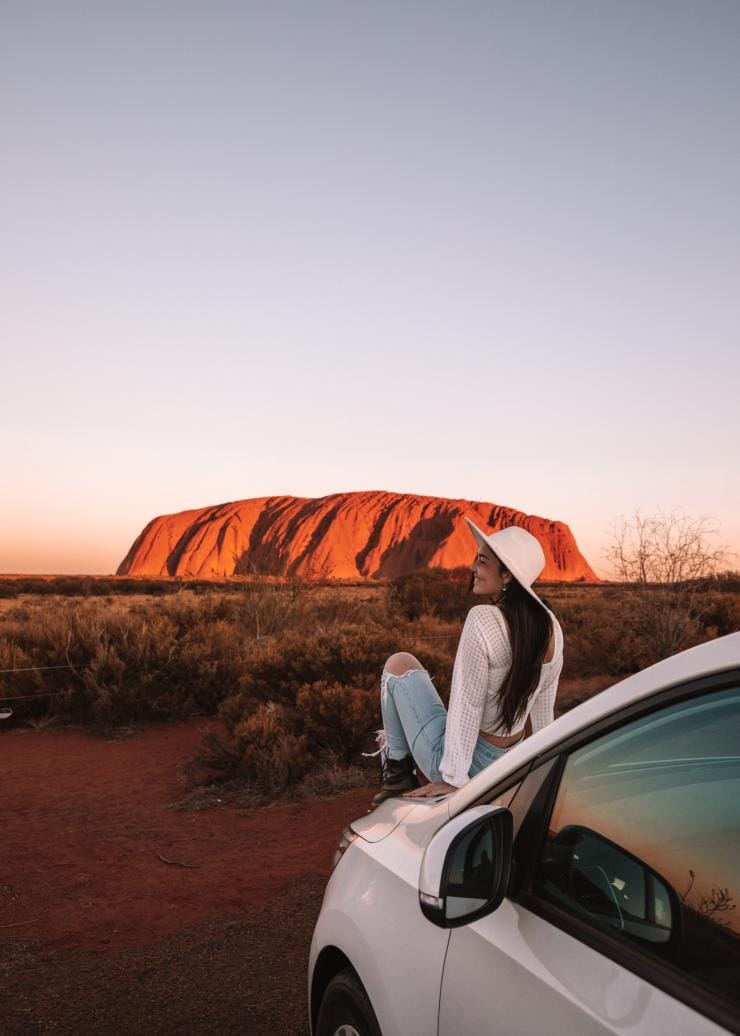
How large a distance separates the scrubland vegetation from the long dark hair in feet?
13.5

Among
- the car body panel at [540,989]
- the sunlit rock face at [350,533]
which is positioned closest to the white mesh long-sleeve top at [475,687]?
the car body panel at [540,989]

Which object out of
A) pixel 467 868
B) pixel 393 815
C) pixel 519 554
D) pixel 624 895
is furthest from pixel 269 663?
pixel 624 895

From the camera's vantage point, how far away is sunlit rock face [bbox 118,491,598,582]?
3580 inches

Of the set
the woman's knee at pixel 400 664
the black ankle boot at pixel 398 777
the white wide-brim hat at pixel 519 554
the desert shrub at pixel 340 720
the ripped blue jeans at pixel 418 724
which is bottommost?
the desert shrub at pixel 340 720

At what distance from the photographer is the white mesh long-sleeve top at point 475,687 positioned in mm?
3199

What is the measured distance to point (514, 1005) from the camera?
1410 mm

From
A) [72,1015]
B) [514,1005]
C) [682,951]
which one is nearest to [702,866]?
[682,951]

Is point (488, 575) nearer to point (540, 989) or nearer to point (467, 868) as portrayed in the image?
point (467, 868)

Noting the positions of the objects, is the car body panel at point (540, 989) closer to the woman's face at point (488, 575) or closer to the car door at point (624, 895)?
the car door at point (624, 895)

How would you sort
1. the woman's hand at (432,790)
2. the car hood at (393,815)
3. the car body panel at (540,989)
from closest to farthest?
the car body panel at (540,989), the car hood at (393,815), the woman's hand at (432,790)

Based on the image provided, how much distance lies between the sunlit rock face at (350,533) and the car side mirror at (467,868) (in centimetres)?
8423

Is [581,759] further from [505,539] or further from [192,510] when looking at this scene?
[192,510]

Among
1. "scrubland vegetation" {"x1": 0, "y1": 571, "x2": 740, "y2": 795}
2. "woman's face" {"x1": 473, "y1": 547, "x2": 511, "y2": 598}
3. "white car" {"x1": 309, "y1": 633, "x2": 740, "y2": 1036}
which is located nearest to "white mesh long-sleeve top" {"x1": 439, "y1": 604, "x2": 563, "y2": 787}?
"woman's face" {"x1": 473, "y1": 547, "x2": 511, "y2": 598}

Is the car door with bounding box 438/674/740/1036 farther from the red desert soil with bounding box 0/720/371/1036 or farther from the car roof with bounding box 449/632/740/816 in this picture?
the red desert soil with bounding box 0/720/371/1036
